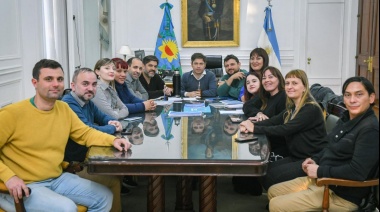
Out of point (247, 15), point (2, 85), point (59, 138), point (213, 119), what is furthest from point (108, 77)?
point (247, 15)

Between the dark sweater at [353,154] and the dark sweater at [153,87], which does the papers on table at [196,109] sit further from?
the dark sweater at [353,154]

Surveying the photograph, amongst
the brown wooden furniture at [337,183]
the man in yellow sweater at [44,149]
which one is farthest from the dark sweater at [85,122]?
the brown wooden furniture at [337,183]

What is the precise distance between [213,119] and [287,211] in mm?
1125

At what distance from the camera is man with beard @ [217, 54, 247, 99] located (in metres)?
4.70

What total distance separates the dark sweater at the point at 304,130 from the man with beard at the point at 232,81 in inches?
70.7

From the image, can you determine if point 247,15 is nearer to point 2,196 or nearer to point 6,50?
point 6,50

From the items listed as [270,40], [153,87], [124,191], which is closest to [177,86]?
[153,87]

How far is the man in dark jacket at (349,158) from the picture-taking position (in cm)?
219

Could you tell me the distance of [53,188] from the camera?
243 cm

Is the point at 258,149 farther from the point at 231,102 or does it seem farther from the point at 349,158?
the point at 231,102

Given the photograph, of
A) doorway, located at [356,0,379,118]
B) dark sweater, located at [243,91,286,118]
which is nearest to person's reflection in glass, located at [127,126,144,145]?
dark sweater, located at [243,91,286,118]

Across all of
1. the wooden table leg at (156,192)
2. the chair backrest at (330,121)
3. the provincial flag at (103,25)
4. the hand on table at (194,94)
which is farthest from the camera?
the provincial flag at (103,25)

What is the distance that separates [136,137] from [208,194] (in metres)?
0.55

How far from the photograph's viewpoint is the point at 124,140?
246 cm
